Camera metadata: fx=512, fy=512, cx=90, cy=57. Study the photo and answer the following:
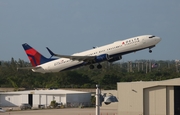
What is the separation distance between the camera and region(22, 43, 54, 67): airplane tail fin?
309 ft

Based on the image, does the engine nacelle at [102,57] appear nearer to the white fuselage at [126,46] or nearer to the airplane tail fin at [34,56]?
the white fuselage at [126,46]

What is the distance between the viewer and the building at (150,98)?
6875cm

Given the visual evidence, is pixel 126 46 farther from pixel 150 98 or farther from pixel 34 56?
pixel 34 56

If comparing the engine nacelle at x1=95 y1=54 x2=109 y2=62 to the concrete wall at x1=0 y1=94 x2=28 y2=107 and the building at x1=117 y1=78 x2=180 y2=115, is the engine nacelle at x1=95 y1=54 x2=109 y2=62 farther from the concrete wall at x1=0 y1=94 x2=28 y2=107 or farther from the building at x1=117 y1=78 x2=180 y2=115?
the concrete wall at x1=0 y1=94 x2=28 y2=107

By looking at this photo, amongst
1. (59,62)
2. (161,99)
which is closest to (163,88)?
(161,99)

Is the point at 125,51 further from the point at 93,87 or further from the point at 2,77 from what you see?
the point at 2,77

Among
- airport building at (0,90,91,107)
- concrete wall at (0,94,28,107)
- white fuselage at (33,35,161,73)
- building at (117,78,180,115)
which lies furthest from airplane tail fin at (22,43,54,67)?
building at (117,78,180,115)

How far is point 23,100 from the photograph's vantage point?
4432 inches

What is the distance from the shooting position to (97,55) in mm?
→ 82375

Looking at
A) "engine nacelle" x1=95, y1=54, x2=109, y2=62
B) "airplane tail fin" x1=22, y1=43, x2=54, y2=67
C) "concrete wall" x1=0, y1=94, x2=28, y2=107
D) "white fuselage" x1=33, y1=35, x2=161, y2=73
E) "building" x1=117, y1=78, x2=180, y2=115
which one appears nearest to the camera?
"building" x1=117, y1=78, x2=180, y2=115

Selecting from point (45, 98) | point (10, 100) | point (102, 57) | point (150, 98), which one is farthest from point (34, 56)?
point (150, 98)

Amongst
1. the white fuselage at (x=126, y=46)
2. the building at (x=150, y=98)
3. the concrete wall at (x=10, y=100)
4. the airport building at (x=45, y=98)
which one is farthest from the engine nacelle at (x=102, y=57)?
the concrete wall at (x=10, y=100)

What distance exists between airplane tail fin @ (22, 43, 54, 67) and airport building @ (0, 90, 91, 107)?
550 inches

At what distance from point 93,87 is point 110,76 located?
32.0 feet
